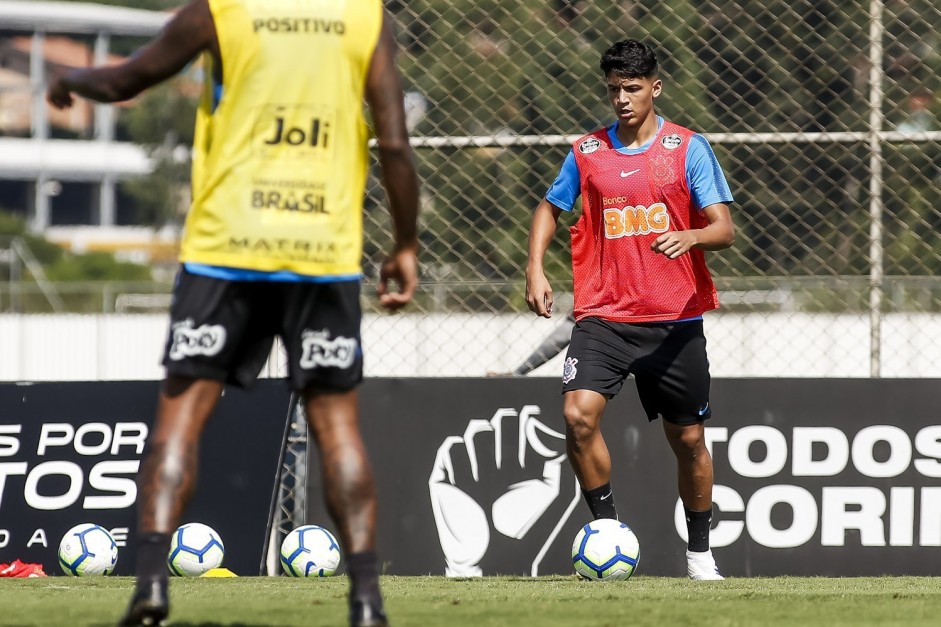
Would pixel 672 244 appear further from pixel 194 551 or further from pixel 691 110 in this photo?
pixel 691 110

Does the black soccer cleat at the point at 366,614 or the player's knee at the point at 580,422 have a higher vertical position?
the player's knee at the point at 580,422

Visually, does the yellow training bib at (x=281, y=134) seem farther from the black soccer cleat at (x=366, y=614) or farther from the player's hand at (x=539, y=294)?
the player's hand at (x=539, y=294)

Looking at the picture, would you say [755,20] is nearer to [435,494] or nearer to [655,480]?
[655,480]

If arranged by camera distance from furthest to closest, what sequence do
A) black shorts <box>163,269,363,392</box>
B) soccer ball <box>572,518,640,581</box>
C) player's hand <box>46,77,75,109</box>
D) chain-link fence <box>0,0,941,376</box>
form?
chain-link fence <box>0,0,941,376</box> → soccer ball <box>572,518,640,581</box> → player's hand <box>46,77,75,109</box> → black shorts <box>163,269,363,392</box>

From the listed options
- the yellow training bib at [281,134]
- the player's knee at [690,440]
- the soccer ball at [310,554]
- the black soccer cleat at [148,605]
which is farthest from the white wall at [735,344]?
the black soccer cleat at [148,605]

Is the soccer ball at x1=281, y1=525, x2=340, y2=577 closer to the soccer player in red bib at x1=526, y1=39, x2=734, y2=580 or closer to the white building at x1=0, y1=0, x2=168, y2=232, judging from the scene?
the soccer player in red bib at x1=526, y1=39, x2=734, y2=580

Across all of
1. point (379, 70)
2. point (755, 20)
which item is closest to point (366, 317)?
point (755, 20)

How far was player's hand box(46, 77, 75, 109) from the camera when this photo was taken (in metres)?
3.73

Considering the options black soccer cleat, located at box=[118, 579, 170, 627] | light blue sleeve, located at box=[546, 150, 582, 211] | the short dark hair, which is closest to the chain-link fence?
light blue sleeve, located at box=[546, 150, 582, 211]

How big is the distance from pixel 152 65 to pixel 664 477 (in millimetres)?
4253

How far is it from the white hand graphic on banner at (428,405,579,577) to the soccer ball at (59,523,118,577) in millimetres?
1635

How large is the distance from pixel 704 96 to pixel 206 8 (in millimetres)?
6009

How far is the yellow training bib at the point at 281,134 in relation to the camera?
3.59 m

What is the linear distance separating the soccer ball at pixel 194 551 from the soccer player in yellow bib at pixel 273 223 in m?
2.90
